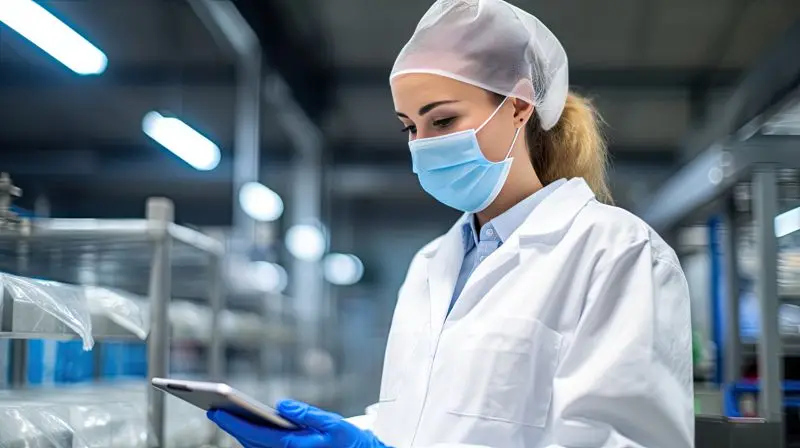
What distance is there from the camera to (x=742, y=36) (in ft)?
18.6

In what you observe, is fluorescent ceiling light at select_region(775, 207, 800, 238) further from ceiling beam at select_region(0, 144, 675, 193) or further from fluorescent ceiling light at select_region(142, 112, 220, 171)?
ceiling beam at select_region(0, 144, 675, 193)

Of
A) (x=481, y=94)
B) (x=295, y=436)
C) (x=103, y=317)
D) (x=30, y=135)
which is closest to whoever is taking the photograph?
(x=295, y=436)

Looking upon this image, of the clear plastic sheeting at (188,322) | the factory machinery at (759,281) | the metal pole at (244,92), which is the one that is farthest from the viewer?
the metal pole at (244,92)

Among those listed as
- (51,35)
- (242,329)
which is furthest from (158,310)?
(242,329)

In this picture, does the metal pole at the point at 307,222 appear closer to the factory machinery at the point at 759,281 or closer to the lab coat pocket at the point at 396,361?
the factory machinery at the point at 759,281

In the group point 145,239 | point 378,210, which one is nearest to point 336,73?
point 378,210

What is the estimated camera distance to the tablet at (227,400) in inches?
40.1

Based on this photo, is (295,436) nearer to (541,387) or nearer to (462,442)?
(462,442)

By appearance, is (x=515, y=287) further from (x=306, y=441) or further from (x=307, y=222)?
(x=307, y=222)

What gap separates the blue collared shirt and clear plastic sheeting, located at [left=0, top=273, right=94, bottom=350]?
25.8 inches

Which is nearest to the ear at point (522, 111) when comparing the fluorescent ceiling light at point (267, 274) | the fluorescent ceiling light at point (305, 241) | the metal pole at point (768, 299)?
the metal pole at point (768, 299)

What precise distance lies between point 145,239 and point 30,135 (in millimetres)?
7045

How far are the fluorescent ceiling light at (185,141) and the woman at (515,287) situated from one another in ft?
12.9

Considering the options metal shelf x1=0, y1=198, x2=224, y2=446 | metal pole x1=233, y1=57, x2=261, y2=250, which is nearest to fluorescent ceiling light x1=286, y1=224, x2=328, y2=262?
metal pole x1=233, y1=57, x2=261, y2=250
